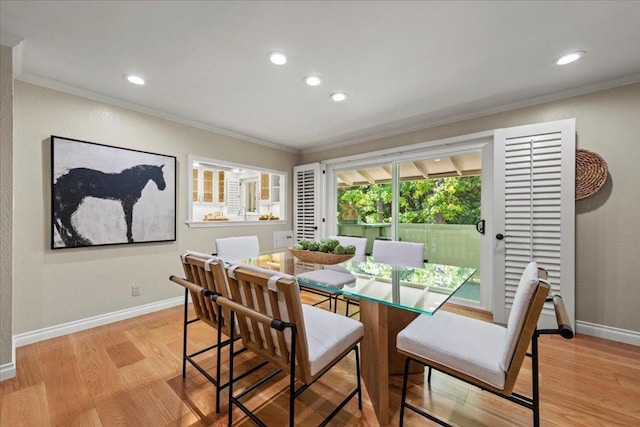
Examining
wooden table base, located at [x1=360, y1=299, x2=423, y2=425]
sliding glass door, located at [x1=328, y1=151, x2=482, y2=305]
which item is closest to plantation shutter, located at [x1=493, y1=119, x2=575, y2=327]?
sliding glass door, located at [x1=328, y1=151, x2=482, y2=305]

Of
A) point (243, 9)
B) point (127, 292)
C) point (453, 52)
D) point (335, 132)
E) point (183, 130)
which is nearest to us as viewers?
point (243, 9)

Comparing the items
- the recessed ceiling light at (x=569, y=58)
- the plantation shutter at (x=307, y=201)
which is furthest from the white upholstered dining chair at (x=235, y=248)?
the recessed ceiling light at (x=569, y=58)

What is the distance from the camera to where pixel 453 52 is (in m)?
2.01

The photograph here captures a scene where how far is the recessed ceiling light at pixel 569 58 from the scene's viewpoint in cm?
203

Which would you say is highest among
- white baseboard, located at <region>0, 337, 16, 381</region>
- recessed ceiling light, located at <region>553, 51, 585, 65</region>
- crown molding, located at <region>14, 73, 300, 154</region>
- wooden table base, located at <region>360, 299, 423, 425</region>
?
recessed ceiling light, located at <region>553, 51, 585, 65</region>

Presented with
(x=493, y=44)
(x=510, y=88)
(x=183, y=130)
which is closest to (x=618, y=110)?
(x=510, y=88)

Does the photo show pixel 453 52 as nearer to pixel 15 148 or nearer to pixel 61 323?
pixel 15 148

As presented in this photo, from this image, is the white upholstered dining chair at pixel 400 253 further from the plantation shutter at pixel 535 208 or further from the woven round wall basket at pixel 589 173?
→ the woven round wall basket at pixel 589 173

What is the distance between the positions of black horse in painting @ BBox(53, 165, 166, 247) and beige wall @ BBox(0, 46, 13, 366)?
Result: 0.59 meters

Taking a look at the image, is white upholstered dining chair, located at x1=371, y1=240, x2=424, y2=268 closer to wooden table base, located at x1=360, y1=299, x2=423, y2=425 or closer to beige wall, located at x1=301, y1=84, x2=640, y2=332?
wooden table base, located at x1=360, y1=299, x2=423, y2=425

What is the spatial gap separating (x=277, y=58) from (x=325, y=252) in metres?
1.58

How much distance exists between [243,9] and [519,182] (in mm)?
2897

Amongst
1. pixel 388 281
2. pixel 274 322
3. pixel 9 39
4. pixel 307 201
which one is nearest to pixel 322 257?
pixel 388 281

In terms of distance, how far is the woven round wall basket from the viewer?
2.47m
